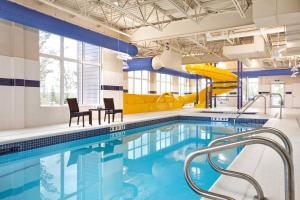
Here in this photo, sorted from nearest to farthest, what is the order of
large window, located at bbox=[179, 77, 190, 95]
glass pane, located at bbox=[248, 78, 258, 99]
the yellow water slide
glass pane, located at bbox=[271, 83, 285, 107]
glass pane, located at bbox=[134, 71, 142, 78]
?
1. the yellow water slide
2. glass pane, located at bbox=[134, 71, 142, 78]
3. glass pane, located at bbox=[271, 83, 285, 107]
4. glass pane, located at bbox=[248, 78, 258, 99]
5. large window, located at bbox=[179, 77, 190, 95]

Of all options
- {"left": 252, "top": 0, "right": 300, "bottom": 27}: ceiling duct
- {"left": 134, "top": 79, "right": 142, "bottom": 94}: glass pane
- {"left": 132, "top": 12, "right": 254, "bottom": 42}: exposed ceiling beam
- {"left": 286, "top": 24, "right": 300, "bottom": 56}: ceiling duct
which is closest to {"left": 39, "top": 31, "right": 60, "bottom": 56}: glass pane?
{"left": 132, "top": 12, "right": 254, "bottom": 42}: exposed ceiling beam

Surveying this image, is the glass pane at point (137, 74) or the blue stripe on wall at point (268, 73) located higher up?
the blue stripe on wall at point (268, 73)

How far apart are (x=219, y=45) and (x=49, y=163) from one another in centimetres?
1021

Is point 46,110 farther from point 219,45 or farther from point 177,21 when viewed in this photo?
point 219,45

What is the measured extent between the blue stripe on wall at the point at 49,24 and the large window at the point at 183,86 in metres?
13.4

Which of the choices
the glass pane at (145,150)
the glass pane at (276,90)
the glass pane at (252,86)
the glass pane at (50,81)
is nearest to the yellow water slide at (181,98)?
the glass pane at (50,81)

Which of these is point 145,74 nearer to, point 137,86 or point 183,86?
point 137,86

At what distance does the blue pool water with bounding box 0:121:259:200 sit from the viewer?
9.09 ft

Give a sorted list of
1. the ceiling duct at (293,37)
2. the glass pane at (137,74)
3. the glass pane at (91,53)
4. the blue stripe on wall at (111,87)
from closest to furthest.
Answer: the ceiling duct at (293,37) < the glass pane at (91,53) < the blue stripe on wall at (111,87) < the glass pane at (137,74)

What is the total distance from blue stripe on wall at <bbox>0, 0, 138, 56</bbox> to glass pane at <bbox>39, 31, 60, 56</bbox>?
134 centimetres

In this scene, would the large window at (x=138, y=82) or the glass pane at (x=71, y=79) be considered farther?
the large window at (x=138, y=82)

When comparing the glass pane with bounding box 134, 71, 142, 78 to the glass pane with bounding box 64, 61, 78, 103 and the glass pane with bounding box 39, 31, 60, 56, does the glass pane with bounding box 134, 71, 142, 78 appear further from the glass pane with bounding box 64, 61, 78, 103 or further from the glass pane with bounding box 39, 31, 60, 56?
the glass pane with bounding box 39, 31, 60, 56

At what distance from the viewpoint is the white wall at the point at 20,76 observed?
18.7ft

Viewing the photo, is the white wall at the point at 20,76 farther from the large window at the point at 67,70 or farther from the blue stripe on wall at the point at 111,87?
the blue stripe on wall at the point at 111,87
